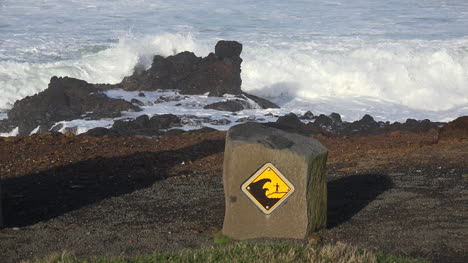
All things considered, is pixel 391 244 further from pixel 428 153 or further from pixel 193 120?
pixel 193 120

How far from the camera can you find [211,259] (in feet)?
20.1

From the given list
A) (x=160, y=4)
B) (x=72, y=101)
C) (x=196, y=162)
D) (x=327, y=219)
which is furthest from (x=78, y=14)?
(x=327, y=219)

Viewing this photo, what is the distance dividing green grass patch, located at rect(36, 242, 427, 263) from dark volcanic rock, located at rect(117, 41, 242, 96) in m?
17.6

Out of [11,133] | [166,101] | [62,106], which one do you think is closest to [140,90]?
[166,101]

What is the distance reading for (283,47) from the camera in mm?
35875

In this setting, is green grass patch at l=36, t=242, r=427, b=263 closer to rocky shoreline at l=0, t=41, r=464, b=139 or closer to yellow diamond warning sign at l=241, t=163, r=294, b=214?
yellow diamond warning sign at l=241, t=163, r=294, b=214

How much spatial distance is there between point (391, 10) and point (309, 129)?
A: 106 feet

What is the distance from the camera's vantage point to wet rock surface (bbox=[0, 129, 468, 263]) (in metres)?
7.43

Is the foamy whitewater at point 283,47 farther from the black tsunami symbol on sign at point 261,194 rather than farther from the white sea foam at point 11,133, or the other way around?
the black tsunami symbol on sign at point 261,194

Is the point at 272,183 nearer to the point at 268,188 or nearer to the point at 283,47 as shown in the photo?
the point at 268,188

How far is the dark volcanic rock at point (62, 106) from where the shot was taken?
68.6 ft

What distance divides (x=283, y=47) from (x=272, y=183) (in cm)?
2894

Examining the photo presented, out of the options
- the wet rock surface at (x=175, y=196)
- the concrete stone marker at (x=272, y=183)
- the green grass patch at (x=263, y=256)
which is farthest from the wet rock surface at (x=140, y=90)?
the green grass patch at (x=263, y=256)

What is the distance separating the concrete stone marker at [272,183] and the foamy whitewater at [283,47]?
13.1 metres
